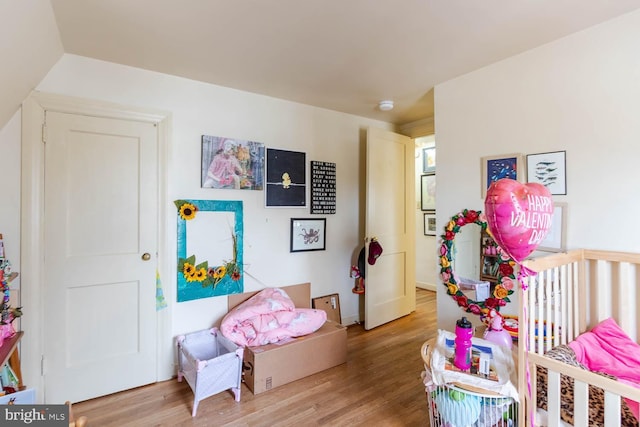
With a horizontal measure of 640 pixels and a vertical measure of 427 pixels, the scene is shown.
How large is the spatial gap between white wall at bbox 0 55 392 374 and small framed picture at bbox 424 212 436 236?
1.83 meters

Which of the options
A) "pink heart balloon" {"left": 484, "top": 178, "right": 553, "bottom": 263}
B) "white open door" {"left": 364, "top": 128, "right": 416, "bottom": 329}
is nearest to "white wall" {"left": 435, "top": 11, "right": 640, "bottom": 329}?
"pink heart balloon" {"left": 484, "top": 178, "right": 553, "bottom": 263}

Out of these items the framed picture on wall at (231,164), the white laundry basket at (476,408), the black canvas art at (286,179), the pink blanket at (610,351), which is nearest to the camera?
the white laundry basket at (476,408)

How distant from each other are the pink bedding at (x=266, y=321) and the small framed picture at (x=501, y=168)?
1651mm

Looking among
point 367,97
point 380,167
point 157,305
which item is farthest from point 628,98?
point 157,305

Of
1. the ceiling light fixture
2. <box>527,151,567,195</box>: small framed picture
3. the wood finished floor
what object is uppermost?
the ceiling light fixture

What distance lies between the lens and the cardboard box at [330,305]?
3043mm

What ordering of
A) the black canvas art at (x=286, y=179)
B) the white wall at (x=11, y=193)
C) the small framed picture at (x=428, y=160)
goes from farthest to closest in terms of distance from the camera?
1. the small framed picture at (x=428, y=160)
2. the black canvas art at (x=286, y=179)
3. the white wall at (x=11, y=193)

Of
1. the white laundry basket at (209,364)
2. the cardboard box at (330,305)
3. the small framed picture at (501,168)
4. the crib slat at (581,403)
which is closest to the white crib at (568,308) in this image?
the crib slat at (581,403)

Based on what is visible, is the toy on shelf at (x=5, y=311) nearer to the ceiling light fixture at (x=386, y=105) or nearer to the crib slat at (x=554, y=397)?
the crib slat at (x=554, y=397)

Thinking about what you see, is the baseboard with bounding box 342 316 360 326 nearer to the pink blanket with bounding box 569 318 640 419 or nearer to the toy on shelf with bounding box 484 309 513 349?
the toy on shelf with bounding box 484 309 513 349

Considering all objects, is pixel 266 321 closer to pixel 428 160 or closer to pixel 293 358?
pixel 293 358

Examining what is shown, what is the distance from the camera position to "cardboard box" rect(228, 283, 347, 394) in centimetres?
215

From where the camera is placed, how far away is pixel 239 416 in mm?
1909

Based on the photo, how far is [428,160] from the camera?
477 centimetres
